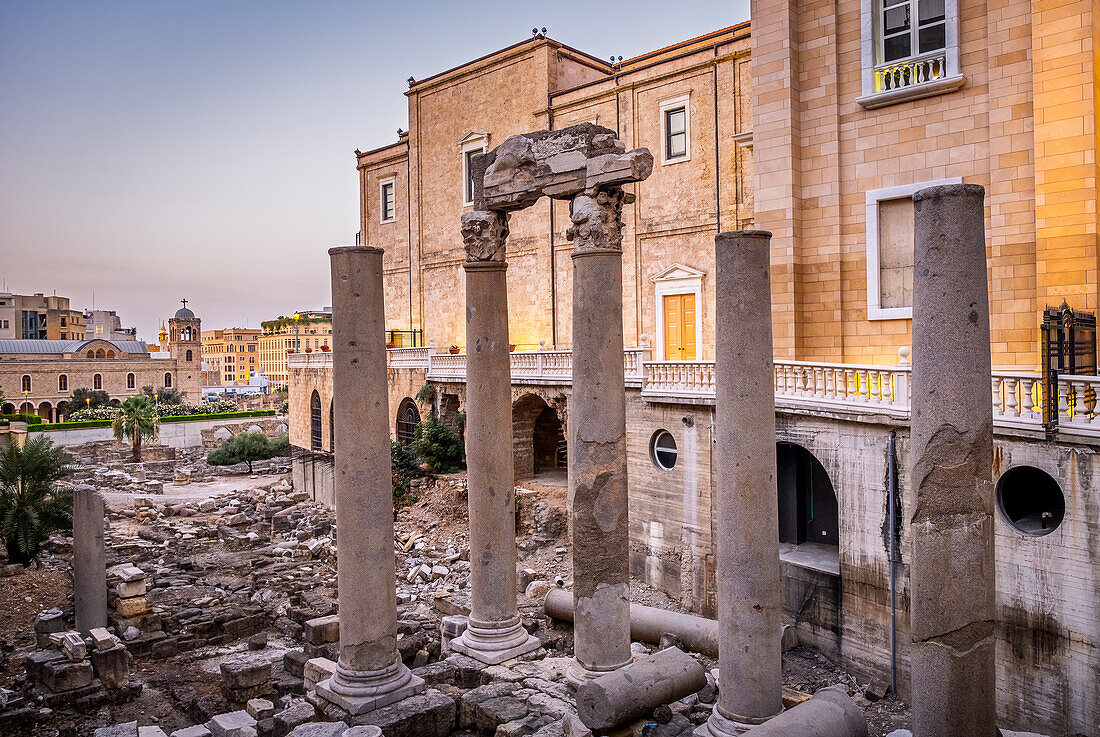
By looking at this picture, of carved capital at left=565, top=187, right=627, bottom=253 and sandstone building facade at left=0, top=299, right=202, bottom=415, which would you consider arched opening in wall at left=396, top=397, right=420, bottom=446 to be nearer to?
carved capital at left=565, top=187, right=627, bottom=253

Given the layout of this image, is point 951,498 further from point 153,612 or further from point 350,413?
point 153,612

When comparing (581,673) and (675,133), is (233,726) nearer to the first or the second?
(581,673)

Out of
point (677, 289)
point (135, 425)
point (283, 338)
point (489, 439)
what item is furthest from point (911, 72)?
point (283, 338)

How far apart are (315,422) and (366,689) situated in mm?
29539

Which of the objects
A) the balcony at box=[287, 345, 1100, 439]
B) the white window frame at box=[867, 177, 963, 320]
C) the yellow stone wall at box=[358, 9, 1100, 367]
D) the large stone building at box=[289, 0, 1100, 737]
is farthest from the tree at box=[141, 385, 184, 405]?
the white window frame at box=[867, 177, 963, 320]

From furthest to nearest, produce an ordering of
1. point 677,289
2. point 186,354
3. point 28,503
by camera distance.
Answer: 1. point 186,354
2. point 677,289
3. point 28,503

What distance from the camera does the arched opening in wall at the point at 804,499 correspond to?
54.1 ft

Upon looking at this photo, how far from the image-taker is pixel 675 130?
24.3 metres

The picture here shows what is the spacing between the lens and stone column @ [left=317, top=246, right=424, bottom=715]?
8.78m

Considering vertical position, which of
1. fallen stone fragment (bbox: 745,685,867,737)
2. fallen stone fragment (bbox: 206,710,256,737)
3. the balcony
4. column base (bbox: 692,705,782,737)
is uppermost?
the balcony

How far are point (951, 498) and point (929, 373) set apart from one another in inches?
36.7

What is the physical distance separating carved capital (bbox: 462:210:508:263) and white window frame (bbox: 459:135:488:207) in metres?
20.0

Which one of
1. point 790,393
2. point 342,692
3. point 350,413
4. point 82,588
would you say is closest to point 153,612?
point 82,588

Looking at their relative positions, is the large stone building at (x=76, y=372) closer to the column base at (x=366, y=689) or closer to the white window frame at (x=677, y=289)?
the white window frame at (x=677, y=289)
